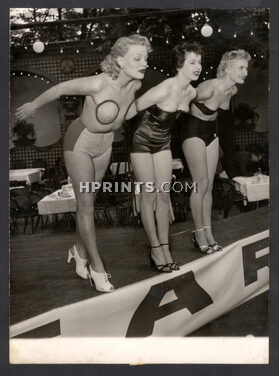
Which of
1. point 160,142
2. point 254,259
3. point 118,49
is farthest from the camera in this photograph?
point 254,259

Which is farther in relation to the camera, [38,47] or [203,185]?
[203,185]

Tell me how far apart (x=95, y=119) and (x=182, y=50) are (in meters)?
0.74

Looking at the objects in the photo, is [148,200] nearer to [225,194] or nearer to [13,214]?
[225,194]

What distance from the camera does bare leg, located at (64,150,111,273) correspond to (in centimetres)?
402

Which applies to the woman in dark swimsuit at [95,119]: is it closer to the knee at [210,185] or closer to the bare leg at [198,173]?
the bare leg at [198,173]

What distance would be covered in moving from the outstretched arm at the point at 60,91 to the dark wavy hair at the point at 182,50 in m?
0.54

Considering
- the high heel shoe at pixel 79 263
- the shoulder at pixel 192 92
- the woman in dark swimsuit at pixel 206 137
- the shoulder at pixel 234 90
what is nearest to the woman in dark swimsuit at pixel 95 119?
the high heel shoe at pixel 79 263

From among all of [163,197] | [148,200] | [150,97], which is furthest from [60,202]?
[150,97]

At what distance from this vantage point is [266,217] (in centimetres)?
416

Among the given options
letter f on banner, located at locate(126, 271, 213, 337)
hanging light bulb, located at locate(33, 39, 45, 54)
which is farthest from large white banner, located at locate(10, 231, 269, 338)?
hanging light bulb, located at locate(33, 39, 45, 54)

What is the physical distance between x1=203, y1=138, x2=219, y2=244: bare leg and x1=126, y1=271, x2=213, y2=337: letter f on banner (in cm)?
31

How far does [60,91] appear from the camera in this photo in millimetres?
3994

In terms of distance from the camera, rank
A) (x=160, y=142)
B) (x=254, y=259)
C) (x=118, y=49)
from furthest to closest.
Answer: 1. (x=254, y=259)
2. (x=160, y=142)
3. (x=118, y=49)

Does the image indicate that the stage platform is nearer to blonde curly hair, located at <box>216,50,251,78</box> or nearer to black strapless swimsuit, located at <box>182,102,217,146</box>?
black strapless swimsuit, located at <box>182,102,217,146</box>
